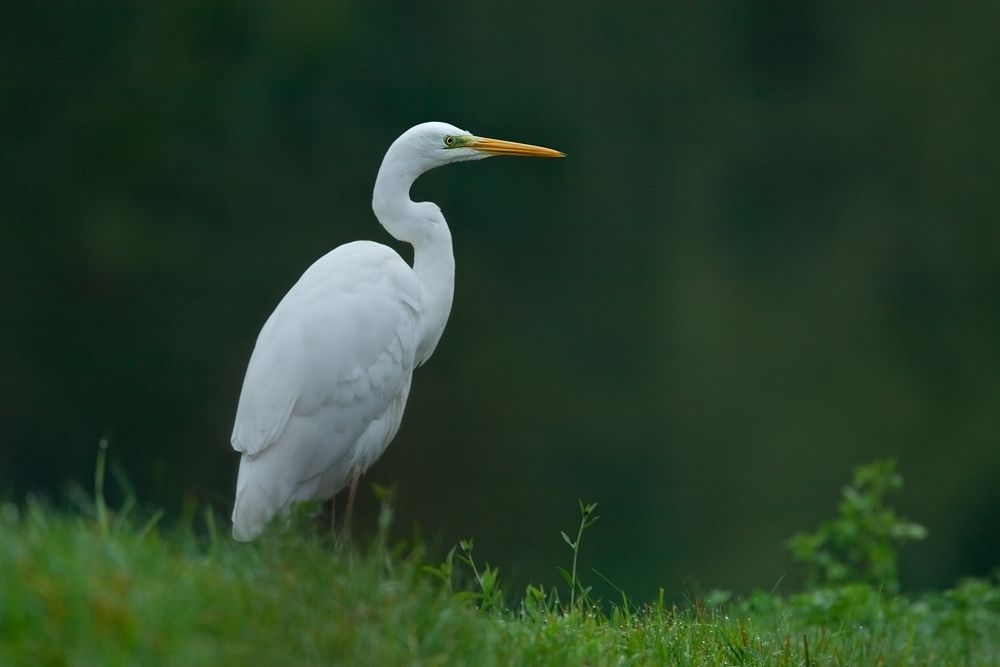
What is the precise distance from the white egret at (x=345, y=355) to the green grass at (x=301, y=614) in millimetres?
568

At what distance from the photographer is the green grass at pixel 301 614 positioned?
1.40m

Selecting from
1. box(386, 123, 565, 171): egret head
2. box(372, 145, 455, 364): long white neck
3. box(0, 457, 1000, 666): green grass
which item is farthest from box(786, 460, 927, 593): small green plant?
box(386, 123, 565, 171): egret head

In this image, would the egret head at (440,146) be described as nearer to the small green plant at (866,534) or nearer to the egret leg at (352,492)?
the egret leg at (352,492)

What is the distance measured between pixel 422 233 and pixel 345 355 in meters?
0.47

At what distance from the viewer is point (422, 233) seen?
3051mm

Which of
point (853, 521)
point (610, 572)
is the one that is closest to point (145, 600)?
point (853, 521)

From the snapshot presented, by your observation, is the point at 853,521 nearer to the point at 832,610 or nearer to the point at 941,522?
the point at 832,610

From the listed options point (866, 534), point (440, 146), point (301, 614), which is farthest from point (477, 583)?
point (866, 534)

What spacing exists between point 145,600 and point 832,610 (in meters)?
1.82

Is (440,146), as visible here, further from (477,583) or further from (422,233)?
(477,583)

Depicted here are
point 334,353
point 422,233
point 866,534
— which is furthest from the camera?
point 866,534

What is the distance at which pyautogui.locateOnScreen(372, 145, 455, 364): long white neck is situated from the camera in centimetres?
301

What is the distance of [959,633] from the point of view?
2.88 m

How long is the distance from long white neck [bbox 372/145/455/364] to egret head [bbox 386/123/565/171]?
0.03 meters
